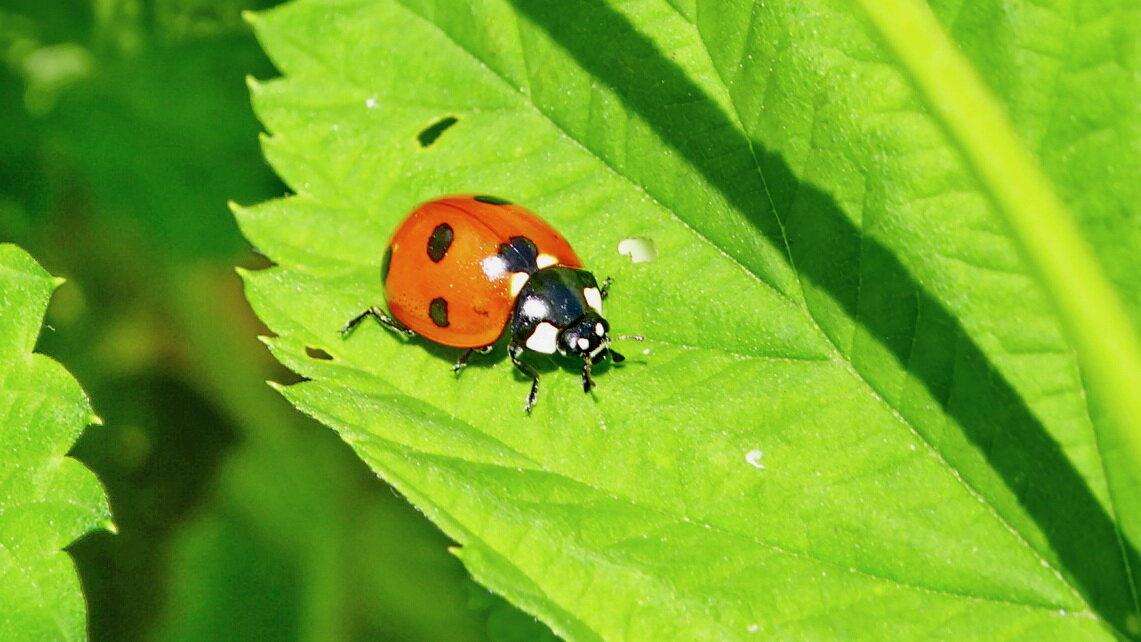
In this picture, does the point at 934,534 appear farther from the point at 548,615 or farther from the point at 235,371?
the point at 235,371

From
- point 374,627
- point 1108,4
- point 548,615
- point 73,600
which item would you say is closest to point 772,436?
point 548,615

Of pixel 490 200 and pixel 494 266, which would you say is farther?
pixel 494 266


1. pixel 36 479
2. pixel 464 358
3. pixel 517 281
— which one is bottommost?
pixel 36 479

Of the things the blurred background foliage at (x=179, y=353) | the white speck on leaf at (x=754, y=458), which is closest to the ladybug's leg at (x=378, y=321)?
the white speck on leaf at (x=754, y=458)

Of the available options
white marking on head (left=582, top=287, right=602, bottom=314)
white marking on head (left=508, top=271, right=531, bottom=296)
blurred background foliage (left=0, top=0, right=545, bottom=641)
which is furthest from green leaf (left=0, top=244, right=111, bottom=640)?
blurred background foliage (left=0, top=0, right=545, bottom=641)

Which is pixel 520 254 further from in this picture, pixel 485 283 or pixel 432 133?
pixel 432 133

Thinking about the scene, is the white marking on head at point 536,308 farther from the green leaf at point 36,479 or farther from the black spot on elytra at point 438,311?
the green leaf at point 36,479

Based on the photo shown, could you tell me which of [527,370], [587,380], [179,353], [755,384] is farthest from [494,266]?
[179,353]
